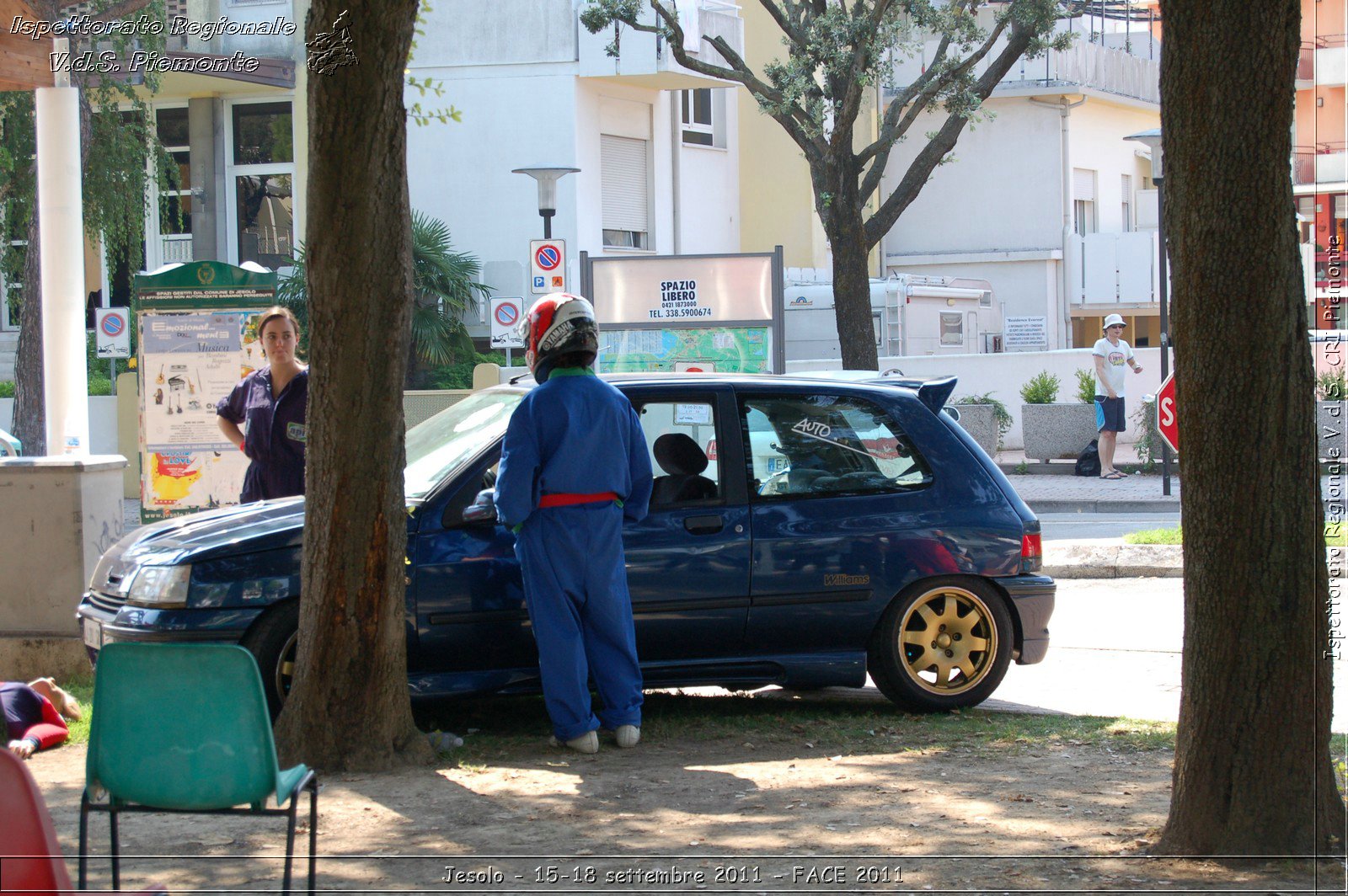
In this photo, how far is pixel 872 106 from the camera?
1484 inches

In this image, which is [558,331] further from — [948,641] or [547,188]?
[547,188]

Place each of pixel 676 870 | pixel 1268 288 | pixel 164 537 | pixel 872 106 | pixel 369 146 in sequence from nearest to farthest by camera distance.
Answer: pixel 1268 288, pixel 676 870, pixel 369 146, pixel 164 537, pixel 872 106

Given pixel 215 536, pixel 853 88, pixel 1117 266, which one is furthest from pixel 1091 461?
pixel 215 536

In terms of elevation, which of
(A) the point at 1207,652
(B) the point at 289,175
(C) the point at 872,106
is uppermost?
(C) the point at 872,106

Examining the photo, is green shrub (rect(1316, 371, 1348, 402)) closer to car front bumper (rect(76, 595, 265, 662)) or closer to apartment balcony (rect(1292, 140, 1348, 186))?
apartment balcony (rect(1292, 140, 1348, 186))

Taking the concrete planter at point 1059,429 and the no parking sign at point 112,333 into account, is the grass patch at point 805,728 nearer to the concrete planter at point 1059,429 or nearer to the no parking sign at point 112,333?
the concrete planter at point 1059,429

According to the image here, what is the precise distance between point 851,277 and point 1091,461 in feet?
14.1

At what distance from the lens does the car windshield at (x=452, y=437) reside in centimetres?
723

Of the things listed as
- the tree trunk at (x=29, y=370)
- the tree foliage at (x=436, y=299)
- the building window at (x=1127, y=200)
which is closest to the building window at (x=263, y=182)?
the tree foliage at (x=436, y=299)

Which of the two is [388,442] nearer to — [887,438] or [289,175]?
[887,438]

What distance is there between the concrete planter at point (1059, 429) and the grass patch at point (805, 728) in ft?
52.0

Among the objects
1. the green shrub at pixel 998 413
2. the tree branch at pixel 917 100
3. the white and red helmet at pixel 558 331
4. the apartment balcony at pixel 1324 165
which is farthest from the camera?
the green shrub at pixel 998 413

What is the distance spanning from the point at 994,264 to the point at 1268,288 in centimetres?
3542

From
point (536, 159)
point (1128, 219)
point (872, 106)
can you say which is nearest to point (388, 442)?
point (536, 159)
